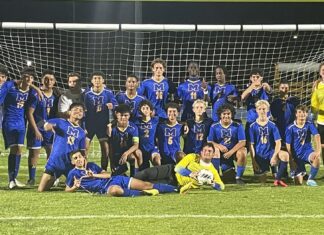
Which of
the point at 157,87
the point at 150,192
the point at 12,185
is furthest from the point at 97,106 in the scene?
the point at 150,192

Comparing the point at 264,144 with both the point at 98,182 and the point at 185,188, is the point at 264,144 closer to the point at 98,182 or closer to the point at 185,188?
the point at 185,188

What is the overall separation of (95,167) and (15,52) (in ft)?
15.5

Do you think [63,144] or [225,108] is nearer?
[63,144]

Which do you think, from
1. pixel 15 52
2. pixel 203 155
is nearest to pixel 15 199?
pixel 203 155

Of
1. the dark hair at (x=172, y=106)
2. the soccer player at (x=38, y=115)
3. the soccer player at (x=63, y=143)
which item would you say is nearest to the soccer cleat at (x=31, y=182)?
the soccer player at (x=38, y=115)

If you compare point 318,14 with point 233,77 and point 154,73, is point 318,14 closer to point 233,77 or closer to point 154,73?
point 233,77

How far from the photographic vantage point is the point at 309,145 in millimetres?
7000

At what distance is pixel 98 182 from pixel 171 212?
1.13 m

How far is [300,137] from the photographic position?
23.0 feet

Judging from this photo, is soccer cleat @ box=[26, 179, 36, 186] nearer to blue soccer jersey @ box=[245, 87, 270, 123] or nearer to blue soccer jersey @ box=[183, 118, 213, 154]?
blue soccer jersey @ box=[183, 118, 213, 154]

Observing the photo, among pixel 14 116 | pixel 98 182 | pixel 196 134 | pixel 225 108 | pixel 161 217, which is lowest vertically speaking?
pixel 161 217

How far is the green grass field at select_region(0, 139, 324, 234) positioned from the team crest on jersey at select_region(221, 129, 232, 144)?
0.60 meters

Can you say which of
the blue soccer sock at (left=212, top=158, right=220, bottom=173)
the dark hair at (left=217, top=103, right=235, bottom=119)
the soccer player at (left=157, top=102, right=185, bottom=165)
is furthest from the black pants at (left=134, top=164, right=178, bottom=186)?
the dark hair at (left=217, top=103, right=235, bottom=119)

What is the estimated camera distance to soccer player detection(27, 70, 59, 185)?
6812 mm
